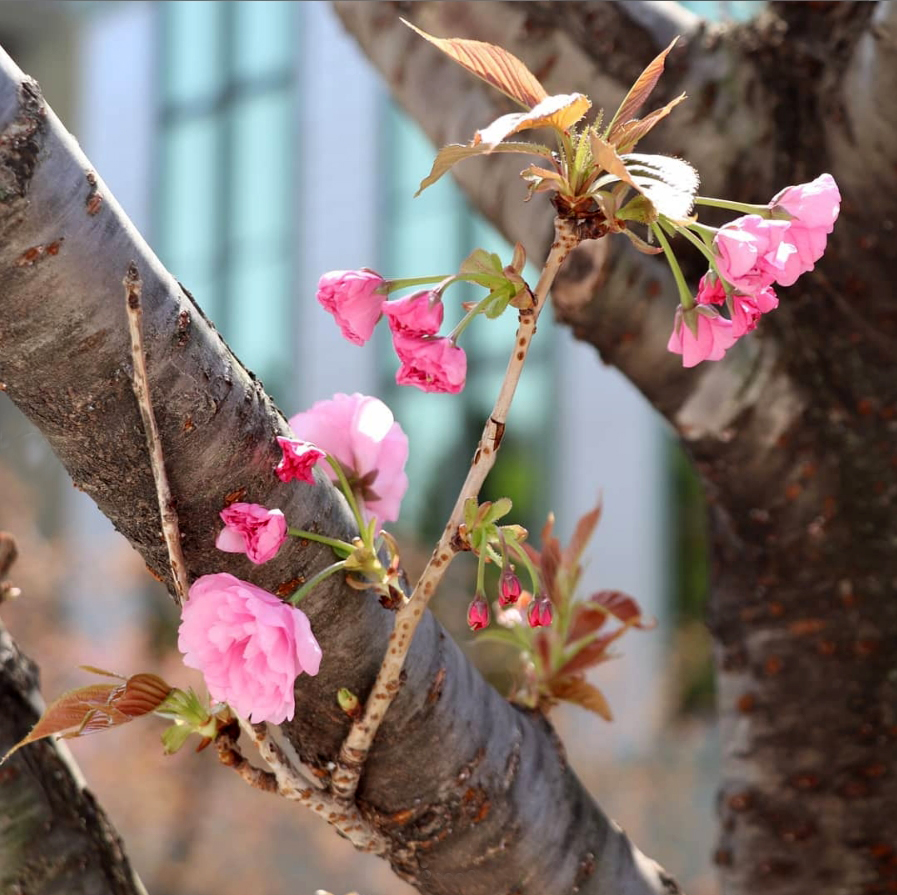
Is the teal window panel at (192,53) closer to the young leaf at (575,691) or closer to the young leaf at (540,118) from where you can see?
the young leaf at (575,691)

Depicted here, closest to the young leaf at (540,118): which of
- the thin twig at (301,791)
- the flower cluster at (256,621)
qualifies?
the flower cluster at (256,621)

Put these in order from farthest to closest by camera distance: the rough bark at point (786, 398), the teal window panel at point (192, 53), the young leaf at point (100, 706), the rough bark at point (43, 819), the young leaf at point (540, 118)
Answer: the teal window panel at point (192, 53)
the rough bark at point (786, 398)
the rough bark at point (43, 819)
the young leaf at point (100, 706)
the young leaf at point (540, 118)

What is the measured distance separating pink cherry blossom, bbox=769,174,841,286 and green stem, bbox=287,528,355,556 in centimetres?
20

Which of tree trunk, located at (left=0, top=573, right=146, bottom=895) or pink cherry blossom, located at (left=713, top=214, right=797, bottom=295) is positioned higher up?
pink cherry blossom, located at (left=713, top=214, right=797, bottom=295)

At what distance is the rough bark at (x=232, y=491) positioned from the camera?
40 centimetres

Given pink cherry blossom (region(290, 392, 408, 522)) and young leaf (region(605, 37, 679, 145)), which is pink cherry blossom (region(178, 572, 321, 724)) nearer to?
pink cherry blossom (region(290, 392, 408, 522))

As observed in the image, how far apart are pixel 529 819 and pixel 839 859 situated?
412mm

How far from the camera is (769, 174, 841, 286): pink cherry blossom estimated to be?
42cm

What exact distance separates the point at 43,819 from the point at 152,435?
251mm

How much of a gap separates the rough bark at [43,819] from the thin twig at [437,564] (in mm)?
163

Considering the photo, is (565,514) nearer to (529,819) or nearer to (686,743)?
(686,743)

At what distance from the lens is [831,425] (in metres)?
0.88

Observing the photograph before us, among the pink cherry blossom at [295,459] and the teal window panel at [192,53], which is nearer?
the pink cherry blossom at [295,459]

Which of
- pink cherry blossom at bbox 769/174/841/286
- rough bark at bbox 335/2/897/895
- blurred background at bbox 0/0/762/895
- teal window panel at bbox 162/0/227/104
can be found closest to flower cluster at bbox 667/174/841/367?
pink cherry blossom at bbox 769/174/841/286
